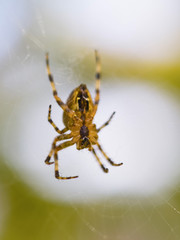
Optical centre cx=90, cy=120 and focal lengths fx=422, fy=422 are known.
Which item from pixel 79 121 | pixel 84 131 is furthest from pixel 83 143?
pixel 79 121

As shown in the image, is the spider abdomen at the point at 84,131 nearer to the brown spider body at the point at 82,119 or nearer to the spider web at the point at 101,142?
the brown spider body at the point at 82,119

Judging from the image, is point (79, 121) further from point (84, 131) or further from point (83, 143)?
point (83, 143)

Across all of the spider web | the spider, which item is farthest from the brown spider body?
the spider web

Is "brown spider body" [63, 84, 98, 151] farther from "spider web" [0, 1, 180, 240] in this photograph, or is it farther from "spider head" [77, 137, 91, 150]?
"spider web" [0, 1, 180, 240]

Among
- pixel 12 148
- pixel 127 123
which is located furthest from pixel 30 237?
pixel 127 123

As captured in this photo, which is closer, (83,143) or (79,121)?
(79,121)

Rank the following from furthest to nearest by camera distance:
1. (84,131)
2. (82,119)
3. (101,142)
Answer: (101,142) → (84,131) → (82,119)

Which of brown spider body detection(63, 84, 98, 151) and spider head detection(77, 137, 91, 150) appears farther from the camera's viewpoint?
spider head detection(77, 137, 91, 150)
